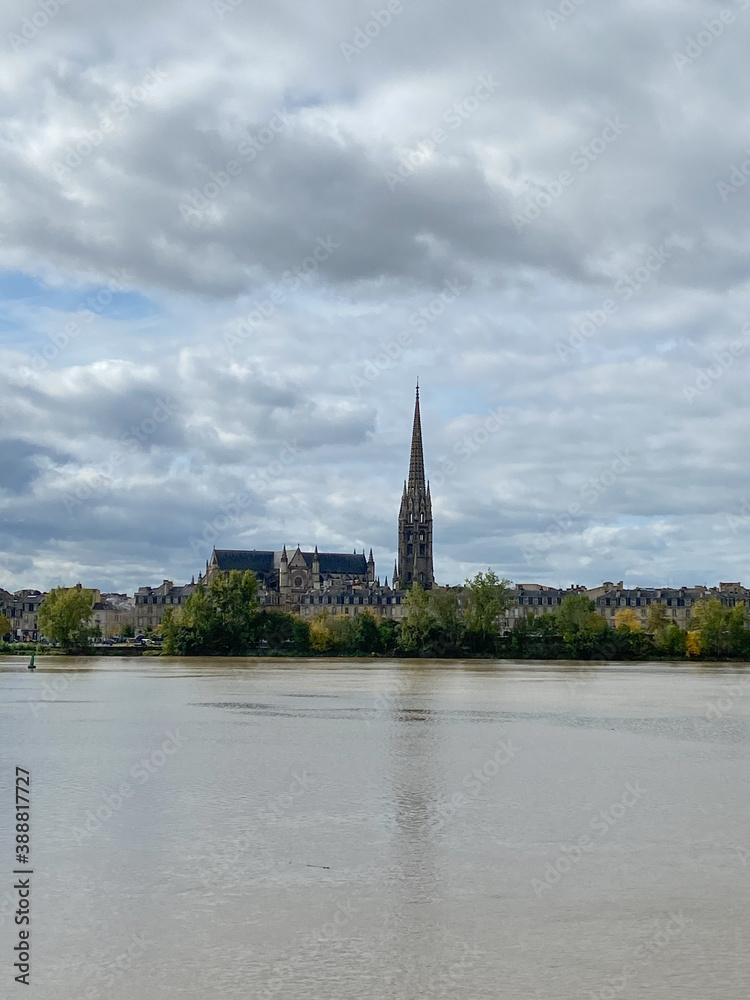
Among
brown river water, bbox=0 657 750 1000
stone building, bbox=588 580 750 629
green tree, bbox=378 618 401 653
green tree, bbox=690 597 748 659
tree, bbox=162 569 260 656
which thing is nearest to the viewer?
brown river water, bbox=0 657 750 1000

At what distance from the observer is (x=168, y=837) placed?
1884 cm

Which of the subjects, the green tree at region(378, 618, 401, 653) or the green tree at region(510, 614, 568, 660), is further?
the green tree at region(378, 618, 401, 653)

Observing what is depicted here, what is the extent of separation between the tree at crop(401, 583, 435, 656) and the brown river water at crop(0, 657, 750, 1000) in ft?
247

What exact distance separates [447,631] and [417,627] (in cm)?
301

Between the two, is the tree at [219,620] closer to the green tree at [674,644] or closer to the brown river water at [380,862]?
the green tree at [674,644]

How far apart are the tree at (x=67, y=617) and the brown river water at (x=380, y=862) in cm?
8217

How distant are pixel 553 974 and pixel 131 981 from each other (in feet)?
14.8

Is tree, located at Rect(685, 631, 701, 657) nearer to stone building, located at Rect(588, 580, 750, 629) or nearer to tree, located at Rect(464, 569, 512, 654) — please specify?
tree, located at Rect(464, 569, 512, 654)

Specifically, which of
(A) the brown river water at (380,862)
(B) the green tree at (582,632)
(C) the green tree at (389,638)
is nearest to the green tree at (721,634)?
(B) the green tree at (582,632)

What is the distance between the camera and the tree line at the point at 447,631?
114 metres

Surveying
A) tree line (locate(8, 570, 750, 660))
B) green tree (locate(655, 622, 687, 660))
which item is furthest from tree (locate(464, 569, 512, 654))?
green tree (locate(655, 622, 687, 660))

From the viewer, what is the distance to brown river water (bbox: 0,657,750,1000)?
12.5 metres

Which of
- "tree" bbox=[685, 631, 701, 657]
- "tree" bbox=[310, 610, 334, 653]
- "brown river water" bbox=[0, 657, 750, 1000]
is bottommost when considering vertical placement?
"brown river water" bbox=[0, 657, 750, 1000]

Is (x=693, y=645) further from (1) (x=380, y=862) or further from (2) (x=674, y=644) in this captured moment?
(1) (x=380, y=862)
